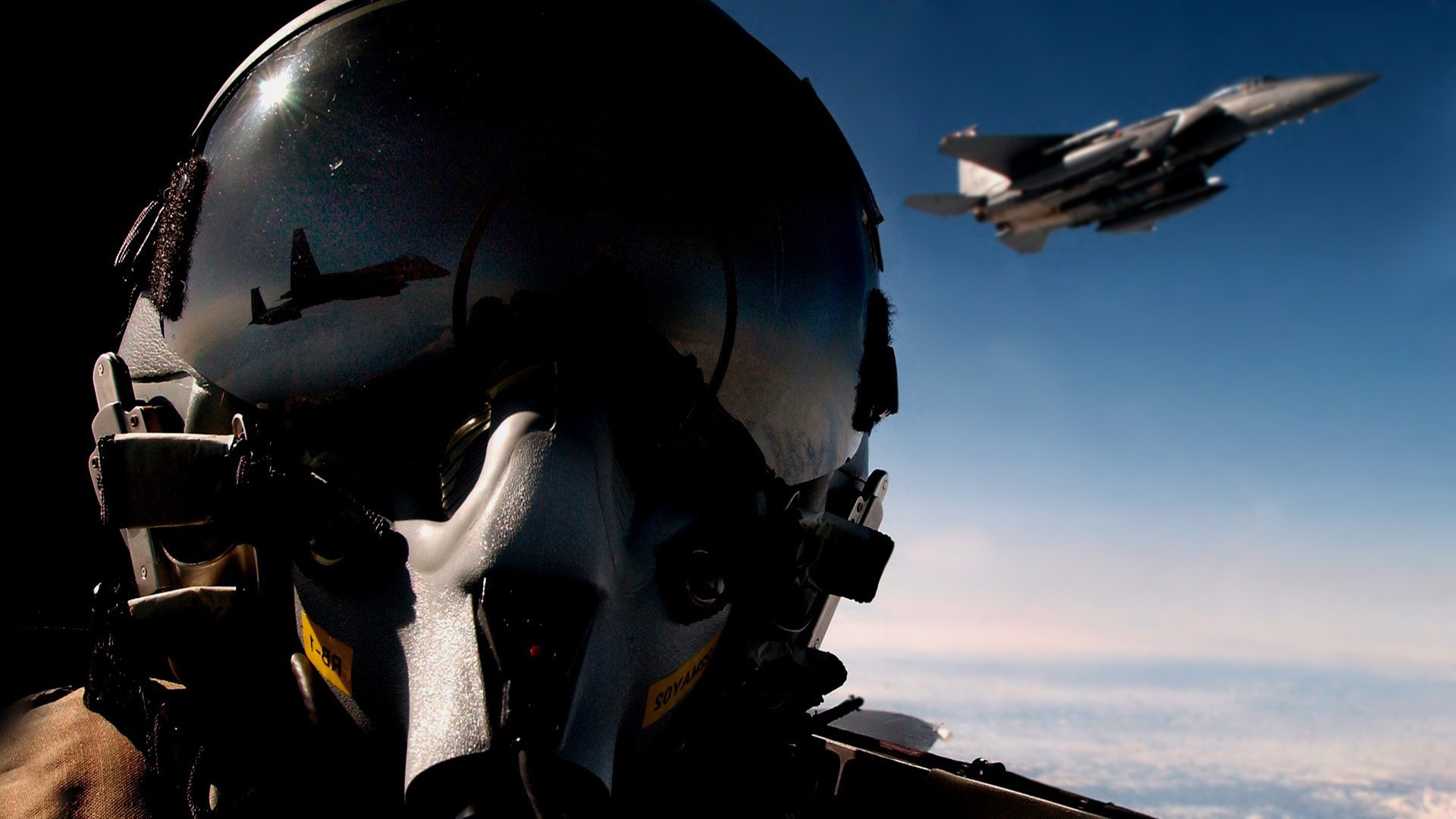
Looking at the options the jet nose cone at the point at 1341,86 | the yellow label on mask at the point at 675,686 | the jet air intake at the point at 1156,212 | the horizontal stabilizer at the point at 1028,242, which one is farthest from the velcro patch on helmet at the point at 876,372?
the horizontal stabilizer at the point at 1028,242

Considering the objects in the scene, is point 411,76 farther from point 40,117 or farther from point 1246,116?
point 1246,116

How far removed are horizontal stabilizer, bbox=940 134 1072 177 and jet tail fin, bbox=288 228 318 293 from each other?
2170 cm

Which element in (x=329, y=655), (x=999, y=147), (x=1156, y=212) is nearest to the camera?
(x=329, y=655)

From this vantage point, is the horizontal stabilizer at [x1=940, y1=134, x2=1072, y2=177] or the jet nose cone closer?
the jet nose cone

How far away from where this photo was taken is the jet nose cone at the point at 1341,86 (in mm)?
17953

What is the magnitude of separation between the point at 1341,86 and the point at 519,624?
22375 millimetres

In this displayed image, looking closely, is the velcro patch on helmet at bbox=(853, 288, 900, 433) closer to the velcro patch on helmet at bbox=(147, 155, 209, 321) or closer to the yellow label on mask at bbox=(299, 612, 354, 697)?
the yellow label on mask at bbox=(299, 612, 354, 697)

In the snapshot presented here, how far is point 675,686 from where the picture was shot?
4.11 ft

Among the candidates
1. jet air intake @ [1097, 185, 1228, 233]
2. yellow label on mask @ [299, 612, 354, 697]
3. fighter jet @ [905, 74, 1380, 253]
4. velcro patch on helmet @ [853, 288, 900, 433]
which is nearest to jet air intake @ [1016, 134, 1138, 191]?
fighter jet @ [905, 74, 1380, 253]

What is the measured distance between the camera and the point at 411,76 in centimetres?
138

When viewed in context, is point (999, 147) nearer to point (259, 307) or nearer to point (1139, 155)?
point (1139, 155)

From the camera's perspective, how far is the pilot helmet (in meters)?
1.05

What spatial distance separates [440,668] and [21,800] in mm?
901

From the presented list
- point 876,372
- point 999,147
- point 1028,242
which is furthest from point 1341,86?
point 876,372
